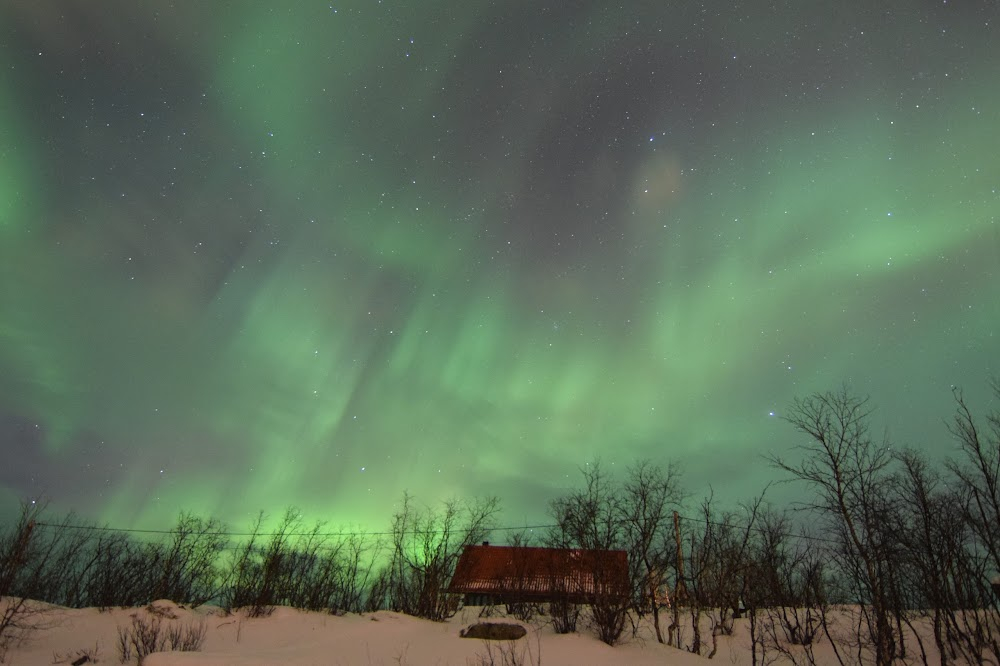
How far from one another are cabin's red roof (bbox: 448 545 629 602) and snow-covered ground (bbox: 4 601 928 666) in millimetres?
1940

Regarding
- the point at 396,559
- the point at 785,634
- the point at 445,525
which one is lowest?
the point at 785,634

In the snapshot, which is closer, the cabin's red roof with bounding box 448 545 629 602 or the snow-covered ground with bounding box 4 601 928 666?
the snow-covered ground with bounding box 4 601 928 666

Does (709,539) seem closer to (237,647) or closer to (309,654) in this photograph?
(309,654)

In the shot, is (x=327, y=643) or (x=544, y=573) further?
(x=544, y=573)

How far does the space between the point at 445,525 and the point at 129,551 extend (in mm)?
19789

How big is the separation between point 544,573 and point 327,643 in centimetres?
1958

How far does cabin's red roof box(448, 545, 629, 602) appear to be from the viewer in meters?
23.4

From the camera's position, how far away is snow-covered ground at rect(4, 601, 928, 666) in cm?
1812

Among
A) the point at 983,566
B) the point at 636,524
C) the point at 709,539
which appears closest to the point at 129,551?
the point at 636,524

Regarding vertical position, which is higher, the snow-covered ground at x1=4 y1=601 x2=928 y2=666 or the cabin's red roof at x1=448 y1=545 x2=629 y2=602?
the cabin's red roof at x1=448 y1=545 x2=629 y2=602

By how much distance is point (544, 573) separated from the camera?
3750cm

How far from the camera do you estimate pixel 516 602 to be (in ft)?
98.8

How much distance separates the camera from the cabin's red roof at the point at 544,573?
23391mm

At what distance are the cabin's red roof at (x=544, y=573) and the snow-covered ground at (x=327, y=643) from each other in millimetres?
1940
